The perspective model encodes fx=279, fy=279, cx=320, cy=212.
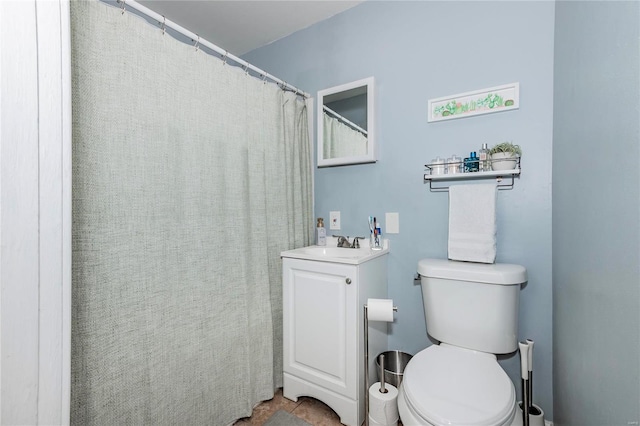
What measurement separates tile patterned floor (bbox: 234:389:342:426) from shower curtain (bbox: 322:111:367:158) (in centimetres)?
148

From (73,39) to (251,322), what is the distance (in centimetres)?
138

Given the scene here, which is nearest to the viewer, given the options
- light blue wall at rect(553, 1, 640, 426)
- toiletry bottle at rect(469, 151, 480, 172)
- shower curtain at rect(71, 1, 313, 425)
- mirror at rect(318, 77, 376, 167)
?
light blue wall at rect(553, 1, 640, 426)

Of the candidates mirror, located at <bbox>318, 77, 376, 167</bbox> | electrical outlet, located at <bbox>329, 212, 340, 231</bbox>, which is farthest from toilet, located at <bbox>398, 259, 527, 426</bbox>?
mirror, located at <bbox>318, 77, 376, 167</bbox>

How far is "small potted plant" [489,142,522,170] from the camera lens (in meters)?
1.32

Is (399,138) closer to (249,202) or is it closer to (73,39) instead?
(249,202)

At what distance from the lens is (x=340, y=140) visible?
1.88 m

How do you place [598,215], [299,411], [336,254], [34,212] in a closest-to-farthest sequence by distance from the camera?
Result: 1. [34,212]
2. [598,215]
3. [299,411]
4. [336,254]

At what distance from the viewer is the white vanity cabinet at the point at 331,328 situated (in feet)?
4.48

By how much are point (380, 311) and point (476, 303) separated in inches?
18.4

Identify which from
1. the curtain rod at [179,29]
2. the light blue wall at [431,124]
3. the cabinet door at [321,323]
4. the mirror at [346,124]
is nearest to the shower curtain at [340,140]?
the mirror at [346,124]

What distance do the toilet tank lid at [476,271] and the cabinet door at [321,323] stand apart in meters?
0.38

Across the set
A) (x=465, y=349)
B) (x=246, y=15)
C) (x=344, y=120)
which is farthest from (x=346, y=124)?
(x=465, y=349)

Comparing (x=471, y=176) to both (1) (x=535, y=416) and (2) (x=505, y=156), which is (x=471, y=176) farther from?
(1) (x=535, y=416)

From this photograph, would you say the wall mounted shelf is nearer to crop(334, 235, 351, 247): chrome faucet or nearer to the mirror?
the mirror
